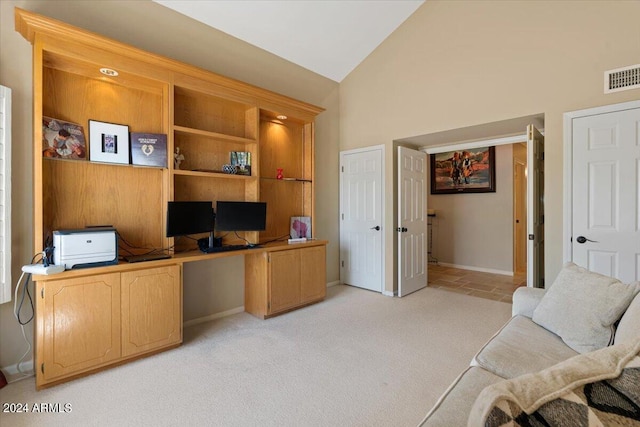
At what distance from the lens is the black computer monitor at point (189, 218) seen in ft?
8.96

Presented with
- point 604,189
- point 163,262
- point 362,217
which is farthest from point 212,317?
point 604,189

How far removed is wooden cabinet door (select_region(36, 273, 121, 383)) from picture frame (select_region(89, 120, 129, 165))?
38.3 inches

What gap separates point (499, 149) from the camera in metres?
5.75

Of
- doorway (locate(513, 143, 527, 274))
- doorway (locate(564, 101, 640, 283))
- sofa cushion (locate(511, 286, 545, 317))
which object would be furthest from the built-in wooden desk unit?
doorway (locate(513, 143, 527, 274))

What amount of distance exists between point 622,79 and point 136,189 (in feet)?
14.8

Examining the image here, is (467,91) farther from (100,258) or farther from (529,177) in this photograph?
(100,258)

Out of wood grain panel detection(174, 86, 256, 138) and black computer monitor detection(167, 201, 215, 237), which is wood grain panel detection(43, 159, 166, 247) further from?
wood grain panel detection(174, 86, 256, 138)

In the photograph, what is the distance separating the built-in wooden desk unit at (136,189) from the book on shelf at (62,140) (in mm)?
43

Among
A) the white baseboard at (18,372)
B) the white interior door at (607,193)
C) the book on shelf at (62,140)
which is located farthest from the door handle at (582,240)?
the white baseboard at (18,372)

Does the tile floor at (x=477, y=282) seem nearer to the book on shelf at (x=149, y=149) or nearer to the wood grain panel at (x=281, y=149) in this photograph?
the wood grain panel at (x=281, y=149)

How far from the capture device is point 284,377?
7.27ft

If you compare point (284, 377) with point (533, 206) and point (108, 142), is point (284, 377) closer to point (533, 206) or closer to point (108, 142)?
point (108, 142)

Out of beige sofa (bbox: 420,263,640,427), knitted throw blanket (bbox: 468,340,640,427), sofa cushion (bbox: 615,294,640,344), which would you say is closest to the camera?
knitted throw blanket (bbox: 468,340,640,427)

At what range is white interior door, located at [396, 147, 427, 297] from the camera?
13.7ft
